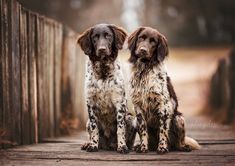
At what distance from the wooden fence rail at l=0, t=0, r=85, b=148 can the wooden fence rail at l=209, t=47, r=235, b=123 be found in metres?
3.04

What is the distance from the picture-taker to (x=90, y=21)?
2558 centimetres

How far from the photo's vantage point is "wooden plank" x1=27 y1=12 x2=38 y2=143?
7141 millimetres

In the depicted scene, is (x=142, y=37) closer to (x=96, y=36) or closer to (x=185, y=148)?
(x=96, y=36)

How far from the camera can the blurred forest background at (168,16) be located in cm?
2477

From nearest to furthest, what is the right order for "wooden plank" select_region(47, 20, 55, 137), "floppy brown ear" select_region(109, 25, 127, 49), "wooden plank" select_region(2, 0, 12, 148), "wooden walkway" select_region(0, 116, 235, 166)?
"wooden walkway" select_region(0, 116, 235, 166), "wooden plank" select_region(2, 0, 12, 148), "floppy brown ear" select_region(109, 25, 127, 49), "wooden plank" select_region(47, 20, 55, 137)

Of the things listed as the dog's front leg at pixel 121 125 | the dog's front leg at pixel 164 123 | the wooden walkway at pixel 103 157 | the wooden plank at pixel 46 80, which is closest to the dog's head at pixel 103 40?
the dog's front leg at pixel 121 125

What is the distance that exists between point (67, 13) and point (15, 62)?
18758mm

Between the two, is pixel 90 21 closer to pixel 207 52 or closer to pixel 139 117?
pixel 207 52

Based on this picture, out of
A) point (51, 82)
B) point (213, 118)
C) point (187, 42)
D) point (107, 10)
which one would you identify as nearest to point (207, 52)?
point (187, 42)

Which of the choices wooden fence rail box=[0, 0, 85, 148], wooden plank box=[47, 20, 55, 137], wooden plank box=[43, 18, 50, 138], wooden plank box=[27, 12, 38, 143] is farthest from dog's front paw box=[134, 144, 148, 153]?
wooden plank box=[47, 20, 55, 137]

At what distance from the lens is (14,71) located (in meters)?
Answer: 6.52

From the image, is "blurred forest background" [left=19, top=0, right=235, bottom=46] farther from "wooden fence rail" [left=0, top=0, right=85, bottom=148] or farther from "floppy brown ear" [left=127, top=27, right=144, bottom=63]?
"floppy brown ear" [left=127, top=27, right=144, bottom=63]

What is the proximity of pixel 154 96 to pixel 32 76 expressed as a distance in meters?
1.78

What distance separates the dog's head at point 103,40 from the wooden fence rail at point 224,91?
4803 millimetres
